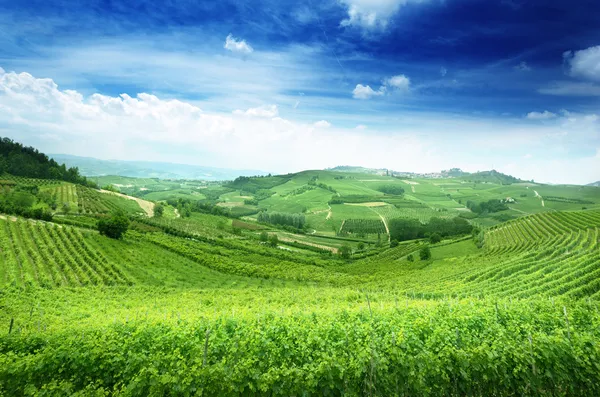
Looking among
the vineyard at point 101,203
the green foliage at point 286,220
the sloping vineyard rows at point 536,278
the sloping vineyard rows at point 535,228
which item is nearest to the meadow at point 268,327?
the sloping vineyard rows at point 536,278

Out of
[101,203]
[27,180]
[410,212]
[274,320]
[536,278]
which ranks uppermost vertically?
[27,180]

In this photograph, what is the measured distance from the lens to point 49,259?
141ft

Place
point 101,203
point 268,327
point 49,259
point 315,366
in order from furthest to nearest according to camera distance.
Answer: point 101,203 < point 49,259 < point 268,327 < point 315,366

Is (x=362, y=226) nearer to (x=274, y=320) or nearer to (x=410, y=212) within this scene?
(x=410, y=212)

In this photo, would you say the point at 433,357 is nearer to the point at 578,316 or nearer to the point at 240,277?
the point at 578,316

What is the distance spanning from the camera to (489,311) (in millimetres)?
14383

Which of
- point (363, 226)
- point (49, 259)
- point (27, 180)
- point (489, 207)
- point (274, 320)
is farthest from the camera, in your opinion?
point (489, 207)

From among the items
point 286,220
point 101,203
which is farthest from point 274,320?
point 286,220

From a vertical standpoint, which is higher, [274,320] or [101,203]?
[274,320]

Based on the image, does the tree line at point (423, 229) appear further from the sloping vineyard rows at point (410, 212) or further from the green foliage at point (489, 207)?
the green foliage at point (489, 207)

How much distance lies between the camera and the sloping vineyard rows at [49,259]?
37.3m

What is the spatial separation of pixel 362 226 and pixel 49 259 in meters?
121

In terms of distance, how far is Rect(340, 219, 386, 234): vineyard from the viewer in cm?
13638

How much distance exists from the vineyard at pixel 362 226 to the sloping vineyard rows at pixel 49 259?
10405 centimetres
